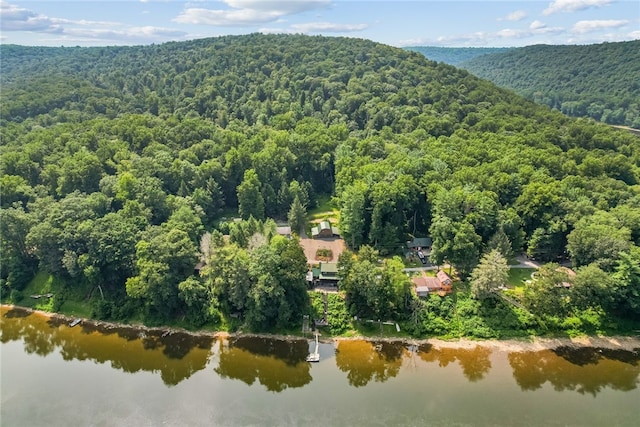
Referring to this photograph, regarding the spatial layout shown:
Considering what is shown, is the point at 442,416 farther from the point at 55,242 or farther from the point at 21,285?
the point at 21,285

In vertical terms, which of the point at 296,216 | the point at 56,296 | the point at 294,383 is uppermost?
the point at 296,216

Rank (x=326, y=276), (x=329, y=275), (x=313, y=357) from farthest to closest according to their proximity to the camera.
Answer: (x=329, y=275) < (x=326, y=276) < (x=313, y=357)

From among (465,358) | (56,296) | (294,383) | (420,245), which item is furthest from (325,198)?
(56,296)

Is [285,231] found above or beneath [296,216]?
beneath

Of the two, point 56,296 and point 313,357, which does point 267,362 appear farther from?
point 56,296

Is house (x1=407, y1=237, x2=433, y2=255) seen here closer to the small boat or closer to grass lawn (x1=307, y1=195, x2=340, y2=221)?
grass lawn (x1=307, y1=195, x2=340, y2=221)

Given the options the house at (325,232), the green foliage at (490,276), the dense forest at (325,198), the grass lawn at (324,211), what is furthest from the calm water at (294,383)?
the grass lawn at (324,211)
